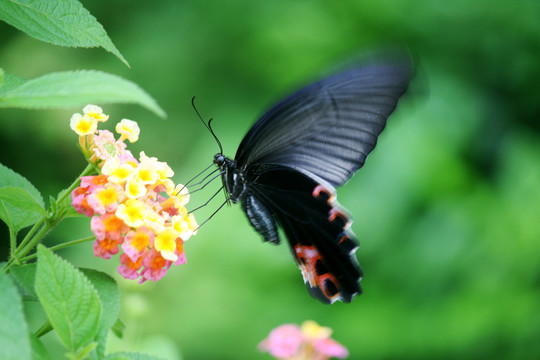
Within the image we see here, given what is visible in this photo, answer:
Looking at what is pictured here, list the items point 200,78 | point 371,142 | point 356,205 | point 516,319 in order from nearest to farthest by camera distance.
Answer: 1. point 371,142
2. point 516,319
3. point 356,205
4. point 200,78

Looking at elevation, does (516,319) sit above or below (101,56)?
below

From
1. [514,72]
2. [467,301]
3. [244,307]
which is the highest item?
[514,72]

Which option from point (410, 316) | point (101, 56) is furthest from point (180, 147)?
point (410, 316)

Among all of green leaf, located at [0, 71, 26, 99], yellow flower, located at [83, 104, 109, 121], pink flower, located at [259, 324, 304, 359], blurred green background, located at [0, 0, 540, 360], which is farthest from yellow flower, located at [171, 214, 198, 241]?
blurred green background, located at [0, 0, 540, 360]

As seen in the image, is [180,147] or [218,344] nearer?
[218,344]

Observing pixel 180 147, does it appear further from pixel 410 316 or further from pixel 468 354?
pixel 468 354

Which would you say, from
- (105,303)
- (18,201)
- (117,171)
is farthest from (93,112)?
(105,303)

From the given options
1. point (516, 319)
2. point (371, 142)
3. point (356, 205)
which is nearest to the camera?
point (371, 142)

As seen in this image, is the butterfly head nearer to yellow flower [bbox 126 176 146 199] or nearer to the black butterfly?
the black butterfly

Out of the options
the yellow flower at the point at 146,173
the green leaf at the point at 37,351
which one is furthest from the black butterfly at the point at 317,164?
the green leaf at the point at 37,351
